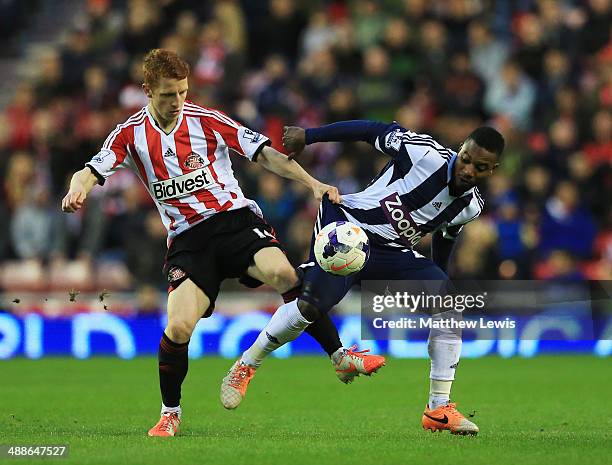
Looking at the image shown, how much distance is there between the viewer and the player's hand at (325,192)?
27.1 ft

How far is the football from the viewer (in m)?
8.16

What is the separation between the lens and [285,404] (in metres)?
10.4

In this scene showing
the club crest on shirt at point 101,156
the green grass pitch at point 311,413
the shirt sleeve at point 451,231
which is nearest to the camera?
the green grass pitch at point 311,413

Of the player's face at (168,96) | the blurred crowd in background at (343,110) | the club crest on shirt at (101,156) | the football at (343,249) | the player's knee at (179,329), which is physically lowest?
the player's knee at (179,329)

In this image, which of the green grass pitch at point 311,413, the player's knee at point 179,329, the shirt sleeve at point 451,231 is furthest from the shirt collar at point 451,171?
the player's knee at point 179,329

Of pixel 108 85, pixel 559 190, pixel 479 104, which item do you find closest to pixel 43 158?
pixel 108 85

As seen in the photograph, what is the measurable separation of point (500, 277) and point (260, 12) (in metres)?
6.69

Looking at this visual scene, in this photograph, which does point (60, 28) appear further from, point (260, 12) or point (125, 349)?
point (125, 349)

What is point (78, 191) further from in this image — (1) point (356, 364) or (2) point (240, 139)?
(1) point (356, 364)

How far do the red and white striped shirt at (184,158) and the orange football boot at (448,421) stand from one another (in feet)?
6.16

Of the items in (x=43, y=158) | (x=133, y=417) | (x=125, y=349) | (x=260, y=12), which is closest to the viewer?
(x=133, y=417)

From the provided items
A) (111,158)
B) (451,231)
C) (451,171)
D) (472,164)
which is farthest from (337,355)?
(111,158)

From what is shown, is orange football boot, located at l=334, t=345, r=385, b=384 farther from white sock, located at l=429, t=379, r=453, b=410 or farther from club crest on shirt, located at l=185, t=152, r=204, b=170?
club crest on shirt, located at l=185, t=152, r=204, b=170

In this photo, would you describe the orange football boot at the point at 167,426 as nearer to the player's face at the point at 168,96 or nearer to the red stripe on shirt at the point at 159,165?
the red stripe on shirt at the point at 159,165
